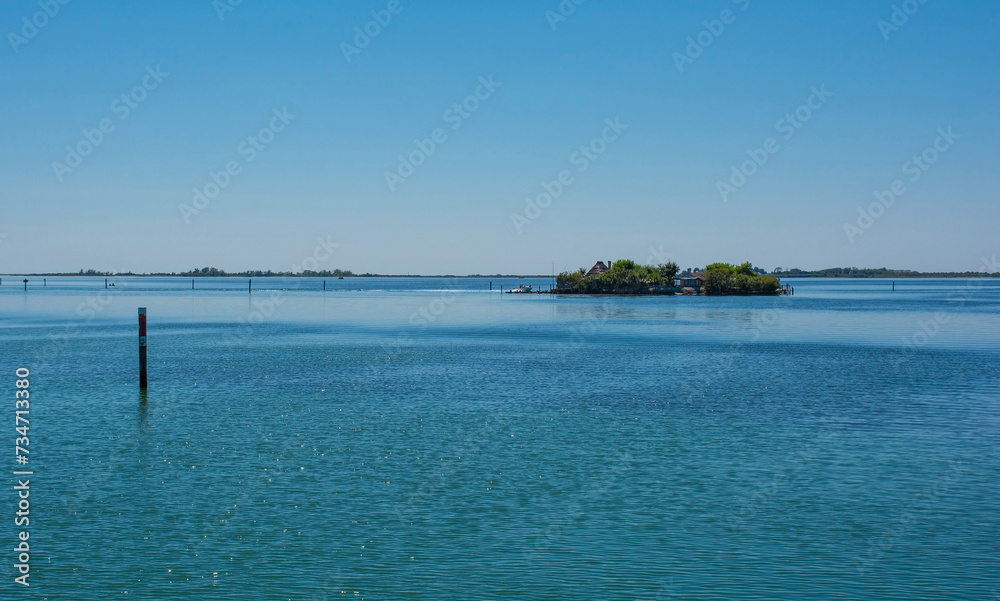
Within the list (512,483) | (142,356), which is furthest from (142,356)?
(512,483)

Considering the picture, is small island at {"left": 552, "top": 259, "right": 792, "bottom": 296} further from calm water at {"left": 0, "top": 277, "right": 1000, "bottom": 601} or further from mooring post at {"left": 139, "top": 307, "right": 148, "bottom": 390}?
mooring post at {"left": 139, "top": 307, "right": 148, "bottom": 390}

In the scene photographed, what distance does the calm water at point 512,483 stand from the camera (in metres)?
15.2

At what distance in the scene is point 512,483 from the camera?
848 inches

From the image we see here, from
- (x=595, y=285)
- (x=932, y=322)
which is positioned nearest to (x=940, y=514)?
(x=932, y=322)

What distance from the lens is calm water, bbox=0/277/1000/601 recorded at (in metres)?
15.2

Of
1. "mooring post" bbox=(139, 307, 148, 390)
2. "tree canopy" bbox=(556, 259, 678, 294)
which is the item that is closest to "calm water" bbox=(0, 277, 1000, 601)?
"mooring post" bbox=(139, 307, 148, 390)

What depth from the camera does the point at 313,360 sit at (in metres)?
54.1

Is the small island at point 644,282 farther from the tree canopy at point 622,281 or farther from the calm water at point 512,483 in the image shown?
the calm water at point 512,483

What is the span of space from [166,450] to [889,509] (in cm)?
2031

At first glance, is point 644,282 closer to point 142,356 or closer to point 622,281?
point 622,281

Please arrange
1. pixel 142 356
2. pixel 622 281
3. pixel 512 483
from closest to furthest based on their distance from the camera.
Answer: pixel 512 483, pixel 142 356, pixel 622 281

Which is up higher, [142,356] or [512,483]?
[142,356]

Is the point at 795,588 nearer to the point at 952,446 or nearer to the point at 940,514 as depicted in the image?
the point at 940,514

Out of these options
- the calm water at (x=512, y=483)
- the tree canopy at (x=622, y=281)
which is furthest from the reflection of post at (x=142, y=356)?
the tree canopy at (x=622, y=281)
